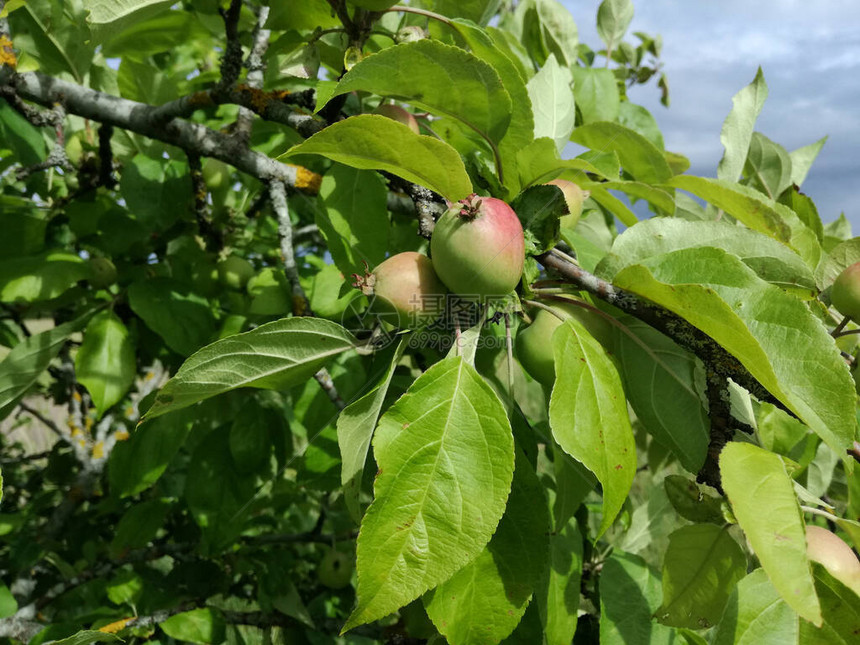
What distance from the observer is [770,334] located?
2.59 ft

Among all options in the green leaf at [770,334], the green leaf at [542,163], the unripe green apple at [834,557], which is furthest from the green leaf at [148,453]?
the unripe green apple at [834,557]

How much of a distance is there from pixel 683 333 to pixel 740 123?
0.84 metres

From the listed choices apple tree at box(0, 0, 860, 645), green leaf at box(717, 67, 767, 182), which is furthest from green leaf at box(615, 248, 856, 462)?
green leaf at box(717, 67, 767, 182)

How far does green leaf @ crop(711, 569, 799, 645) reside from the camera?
2.72 ft

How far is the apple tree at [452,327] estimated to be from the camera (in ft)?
2.61

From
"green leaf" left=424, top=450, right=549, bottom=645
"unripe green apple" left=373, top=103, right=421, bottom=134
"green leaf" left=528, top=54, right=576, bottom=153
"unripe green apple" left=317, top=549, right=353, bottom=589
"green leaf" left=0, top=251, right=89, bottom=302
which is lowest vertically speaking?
"unripe green apple" left=317, top=549, right=353, bottom=589

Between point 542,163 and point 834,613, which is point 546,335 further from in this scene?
point 834,613

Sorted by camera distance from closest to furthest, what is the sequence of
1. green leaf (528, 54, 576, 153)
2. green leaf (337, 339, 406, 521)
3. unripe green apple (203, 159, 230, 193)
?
1. green leaf (337, 339, 406, 521)
2. green leaf (528, 54, 576, 153)
3. unripe green apple (203, 159, 230, 193)

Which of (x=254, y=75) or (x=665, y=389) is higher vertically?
(x=254, y=75)

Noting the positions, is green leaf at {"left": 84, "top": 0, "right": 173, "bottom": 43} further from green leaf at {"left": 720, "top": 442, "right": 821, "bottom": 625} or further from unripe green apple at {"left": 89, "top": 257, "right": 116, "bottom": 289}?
green leaf at {"left": 720, "top": 442, "right": 821, "bottom": 625}

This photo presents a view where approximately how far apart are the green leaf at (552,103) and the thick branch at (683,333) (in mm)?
514

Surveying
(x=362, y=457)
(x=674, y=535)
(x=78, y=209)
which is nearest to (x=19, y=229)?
(x=78, y=209)

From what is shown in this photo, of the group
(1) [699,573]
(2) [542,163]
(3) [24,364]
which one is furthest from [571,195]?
(3) [24,364]

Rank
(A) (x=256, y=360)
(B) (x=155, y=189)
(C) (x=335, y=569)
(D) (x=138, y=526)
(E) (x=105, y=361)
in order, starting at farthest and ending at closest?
(C) (x=335, y=569) < (D) (x=138, y=526) < (B) (x=155, y=189) < (E) (x=105, y=361) < (A) (x=256, y=360)
